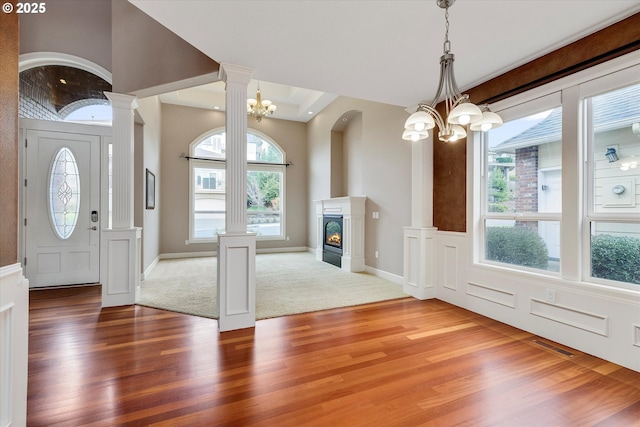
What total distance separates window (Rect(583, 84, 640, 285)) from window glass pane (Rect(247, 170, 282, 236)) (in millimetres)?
6541

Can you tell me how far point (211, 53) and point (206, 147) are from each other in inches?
194

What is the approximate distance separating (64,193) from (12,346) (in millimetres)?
3874

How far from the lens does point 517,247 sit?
9.88ft

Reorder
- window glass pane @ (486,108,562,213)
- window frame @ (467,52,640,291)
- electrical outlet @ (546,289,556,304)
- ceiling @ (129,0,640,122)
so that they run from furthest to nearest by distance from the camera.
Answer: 1. window glass pane @ (486,108,562,213)
2. electrical outlet @ (546,289,556,304)
3. window frame @ (467,52,640,291)
4. ceiling @ (129,0,640,122)

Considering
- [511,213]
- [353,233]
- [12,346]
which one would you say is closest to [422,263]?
[511,213]

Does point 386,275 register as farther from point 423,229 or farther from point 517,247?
point 517,247

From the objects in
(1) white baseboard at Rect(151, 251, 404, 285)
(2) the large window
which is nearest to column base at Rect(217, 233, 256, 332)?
(1) white baseboard at Rect(151, 251, 404, 285)

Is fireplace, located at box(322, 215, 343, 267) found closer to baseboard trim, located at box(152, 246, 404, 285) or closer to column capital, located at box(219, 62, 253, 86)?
baseboard trim, located at box(152, 246, 404, 285)

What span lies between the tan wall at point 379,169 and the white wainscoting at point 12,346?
13.8ft

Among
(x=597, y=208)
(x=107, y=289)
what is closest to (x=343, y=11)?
(x=597, y=208)

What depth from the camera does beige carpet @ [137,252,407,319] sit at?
11.4 feet

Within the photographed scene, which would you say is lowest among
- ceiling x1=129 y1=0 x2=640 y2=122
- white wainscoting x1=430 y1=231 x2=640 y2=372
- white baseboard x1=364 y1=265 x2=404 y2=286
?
white baseboard x1=364 y1=265 x2=404 y2=286

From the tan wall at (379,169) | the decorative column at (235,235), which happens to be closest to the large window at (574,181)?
the tan wall at (379,169)

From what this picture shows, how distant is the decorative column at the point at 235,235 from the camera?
9.15 feet
